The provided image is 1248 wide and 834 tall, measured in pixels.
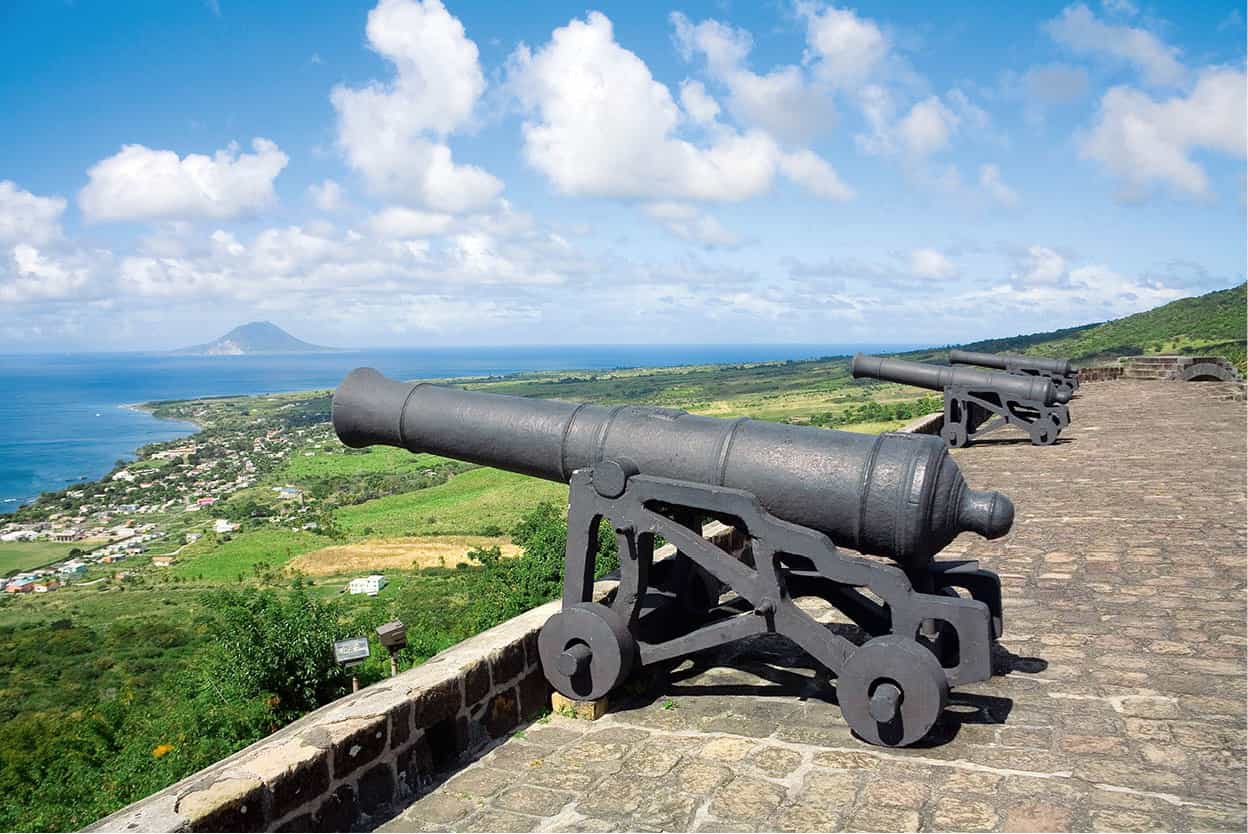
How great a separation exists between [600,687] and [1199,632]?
12.2 ft

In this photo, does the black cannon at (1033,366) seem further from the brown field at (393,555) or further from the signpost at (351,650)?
the brown field at (393,555)

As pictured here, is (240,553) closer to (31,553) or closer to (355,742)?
(31,553)

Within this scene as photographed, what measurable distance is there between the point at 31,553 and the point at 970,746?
229 ft

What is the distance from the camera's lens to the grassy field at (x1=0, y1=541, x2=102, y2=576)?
55.7m

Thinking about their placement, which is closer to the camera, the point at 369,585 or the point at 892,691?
the point at 892,691

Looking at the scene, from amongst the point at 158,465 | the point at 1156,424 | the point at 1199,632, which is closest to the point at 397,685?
the point at 1199,632

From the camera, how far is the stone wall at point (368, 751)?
9.59 feet

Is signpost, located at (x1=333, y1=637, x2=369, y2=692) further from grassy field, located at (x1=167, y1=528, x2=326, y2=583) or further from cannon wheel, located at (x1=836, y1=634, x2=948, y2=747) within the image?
grassy field, located at (x1=167, y1=528, x2=326, y2=583)

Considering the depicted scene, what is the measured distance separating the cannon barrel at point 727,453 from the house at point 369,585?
91.5 ft

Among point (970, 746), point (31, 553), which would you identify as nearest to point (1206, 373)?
point (970, 746)

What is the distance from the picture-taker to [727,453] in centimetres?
437

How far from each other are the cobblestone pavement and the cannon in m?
7.73

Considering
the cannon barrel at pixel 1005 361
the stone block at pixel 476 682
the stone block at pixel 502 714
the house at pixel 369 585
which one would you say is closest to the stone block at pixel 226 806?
the stone block at pixel 476 682

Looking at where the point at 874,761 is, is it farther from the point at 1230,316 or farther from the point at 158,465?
the point at 158,465
